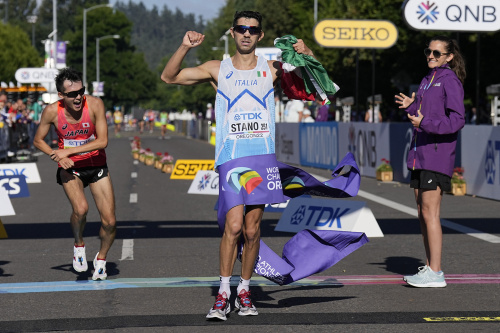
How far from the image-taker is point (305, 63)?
23.0 feet

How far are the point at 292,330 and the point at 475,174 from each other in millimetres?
12274

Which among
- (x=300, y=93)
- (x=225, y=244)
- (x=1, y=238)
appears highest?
(x=300, y=93)

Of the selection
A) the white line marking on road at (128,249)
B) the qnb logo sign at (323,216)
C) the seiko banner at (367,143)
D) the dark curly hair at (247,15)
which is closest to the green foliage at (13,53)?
the seiko banner at (367,143)

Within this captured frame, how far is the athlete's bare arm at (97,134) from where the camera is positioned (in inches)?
337

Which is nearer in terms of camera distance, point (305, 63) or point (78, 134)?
point (305, 63)

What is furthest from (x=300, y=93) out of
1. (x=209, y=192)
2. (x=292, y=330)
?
(x=209, y=192)

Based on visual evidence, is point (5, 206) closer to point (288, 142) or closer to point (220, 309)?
point (220, 309)

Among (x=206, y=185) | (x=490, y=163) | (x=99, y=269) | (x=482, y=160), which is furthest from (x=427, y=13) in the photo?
(x=99, y=269)

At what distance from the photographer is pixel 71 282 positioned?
8.57 metres

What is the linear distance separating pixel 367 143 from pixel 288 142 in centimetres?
830

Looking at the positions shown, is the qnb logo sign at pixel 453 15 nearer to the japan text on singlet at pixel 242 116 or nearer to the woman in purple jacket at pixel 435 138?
the woman in purple jacket at pixel 435 138

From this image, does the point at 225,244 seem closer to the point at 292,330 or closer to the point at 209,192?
the point at 292,330

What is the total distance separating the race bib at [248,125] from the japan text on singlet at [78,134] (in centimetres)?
222

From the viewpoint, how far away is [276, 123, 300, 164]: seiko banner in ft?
102
